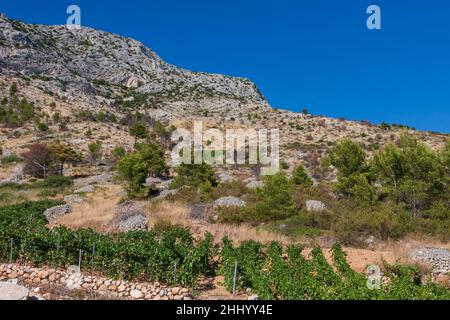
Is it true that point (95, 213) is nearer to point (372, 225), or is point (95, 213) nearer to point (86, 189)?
point (86, 189)

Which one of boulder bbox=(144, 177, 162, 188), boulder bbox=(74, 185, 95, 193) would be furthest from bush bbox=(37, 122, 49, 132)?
boulder bbox=(74, 185, 95, 193)

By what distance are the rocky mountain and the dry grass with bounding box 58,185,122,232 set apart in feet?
174

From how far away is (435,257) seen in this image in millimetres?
15219

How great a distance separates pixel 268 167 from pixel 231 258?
108ft

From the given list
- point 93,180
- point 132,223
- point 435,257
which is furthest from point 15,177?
point 435,257

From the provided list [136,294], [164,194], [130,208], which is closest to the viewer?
[136,294]

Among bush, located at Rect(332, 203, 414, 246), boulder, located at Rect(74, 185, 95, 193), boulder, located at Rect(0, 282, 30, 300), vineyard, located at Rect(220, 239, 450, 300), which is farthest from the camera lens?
boulder, located at Rect(74, 185, 95, 193)

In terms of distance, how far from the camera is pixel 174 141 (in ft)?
201

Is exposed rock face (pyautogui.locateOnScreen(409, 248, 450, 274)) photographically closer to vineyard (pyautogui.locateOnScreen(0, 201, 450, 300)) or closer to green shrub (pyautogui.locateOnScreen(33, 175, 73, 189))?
vineyard (pyautogui.locateOnScreen(0, 201, 450, 300))

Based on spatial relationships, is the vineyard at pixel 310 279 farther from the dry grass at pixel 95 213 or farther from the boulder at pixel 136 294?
the dry grass at pixel 95 213

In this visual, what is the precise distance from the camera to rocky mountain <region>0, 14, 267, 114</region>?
266 feet

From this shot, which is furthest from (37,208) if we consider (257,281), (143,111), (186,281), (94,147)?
(143,111)

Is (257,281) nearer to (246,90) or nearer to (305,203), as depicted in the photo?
(305,203)

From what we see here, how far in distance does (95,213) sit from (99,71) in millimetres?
86127
